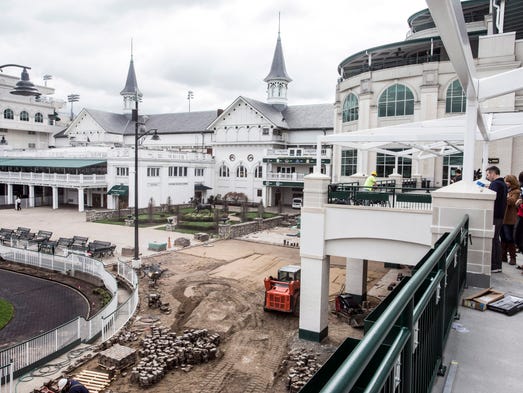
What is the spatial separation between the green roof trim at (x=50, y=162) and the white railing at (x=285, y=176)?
61.7 ft

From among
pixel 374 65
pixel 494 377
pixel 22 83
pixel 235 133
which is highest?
pixel 374 65

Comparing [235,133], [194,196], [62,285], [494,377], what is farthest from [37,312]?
[235,133]

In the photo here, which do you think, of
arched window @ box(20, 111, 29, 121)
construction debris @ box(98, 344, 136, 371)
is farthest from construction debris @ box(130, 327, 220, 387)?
arched window @ box(20, 111, 29, 121)

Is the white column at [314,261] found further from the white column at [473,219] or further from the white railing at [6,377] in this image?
the white railing at [6,377]

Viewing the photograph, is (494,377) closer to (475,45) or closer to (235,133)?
(475,45)

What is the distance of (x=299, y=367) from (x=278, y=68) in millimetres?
50906

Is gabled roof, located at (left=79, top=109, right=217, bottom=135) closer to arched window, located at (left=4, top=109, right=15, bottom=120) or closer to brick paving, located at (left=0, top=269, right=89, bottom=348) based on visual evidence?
arched window, located at (left=4, top=109, right=15, bottom=120)

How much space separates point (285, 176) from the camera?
48.0m

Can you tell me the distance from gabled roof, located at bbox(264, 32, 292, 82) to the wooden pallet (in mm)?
49970

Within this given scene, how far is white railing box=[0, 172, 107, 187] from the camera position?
42031 millimetres

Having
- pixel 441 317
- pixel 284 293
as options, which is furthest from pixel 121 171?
pixel 441 317

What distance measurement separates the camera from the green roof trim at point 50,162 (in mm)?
43475

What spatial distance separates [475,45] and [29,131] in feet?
208

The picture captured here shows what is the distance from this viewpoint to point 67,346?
12844 mm
